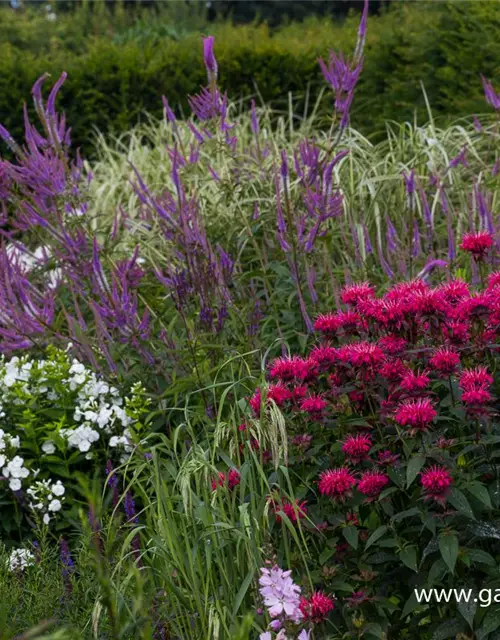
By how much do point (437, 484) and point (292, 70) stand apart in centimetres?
712

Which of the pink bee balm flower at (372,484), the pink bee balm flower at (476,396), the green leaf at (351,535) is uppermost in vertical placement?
the pink bee balm flower at (476,396)

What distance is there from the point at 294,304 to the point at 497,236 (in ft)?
2.85

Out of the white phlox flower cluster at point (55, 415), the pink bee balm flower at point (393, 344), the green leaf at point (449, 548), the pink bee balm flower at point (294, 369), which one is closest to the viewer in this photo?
the green leaf at point (449, 548)

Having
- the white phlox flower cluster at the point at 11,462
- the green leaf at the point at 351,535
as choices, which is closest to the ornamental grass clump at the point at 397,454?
the green leaf at the point at 351,535

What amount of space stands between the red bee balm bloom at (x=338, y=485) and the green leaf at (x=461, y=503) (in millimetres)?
242

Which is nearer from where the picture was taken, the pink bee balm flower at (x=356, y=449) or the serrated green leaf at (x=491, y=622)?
the serrated green leaf at (x=491, y=622)

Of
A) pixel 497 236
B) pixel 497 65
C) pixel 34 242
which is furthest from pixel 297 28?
pixel 497 236

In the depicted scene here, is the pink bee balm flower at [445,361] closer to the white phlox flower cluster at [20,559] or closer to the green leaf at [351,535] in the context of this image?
the green leaf at [351,535]

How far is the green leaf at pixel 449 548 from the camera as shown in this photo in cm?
231

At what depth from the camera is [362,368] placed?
104 inches

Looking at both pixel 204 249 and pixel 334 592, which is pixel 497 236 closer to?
pixel 204 249

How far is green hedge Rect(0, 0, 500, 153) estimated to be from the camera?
7008 mm

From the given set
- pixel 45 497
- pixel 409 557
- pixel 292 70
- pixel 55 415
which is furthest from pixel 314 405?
pixel 292 70

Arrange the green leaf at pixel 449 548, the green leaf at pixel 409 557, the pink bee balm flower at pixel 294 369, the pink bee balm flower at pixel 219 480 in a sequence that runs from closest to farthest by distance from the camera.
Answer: the green leaf at pixel 449 548
the green leaf at pixel 409 557
the pink bee balm flower at pixel 294 369
the pink bee balm flower at pixel 219 480
